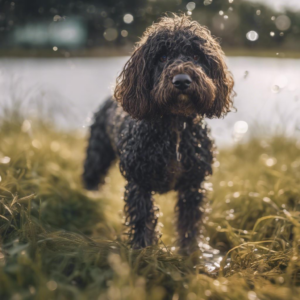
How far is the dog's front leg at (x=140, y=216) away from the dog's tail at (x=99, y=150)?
126cm

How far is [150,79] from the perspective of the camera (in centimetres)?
299

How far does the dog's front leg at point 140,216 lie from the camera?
3176 mm

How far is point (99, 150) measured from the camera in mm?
4410

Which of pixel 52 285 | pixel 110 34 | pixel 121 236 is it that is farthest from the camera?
pixel 110 34

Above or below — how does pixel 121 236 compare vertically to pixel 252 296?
below

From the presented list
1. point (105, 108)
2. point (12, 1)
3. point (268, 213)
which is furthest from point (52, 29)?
point (268, 213)

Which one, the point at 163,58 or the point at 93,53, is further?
the point at 93,53

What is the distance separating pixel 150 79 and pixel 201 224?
5.09 feet

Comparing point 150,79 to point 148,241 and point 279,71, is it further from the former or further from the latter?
point 279,71

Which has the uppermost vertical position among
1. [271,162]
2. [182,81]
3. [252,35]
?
[252,35]

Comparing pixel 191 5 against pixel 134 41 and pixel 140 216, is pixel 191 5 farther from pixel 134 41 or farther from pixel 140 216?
pixel 140 216

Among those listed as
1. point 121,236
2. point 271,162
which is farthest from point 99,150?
point 271,162

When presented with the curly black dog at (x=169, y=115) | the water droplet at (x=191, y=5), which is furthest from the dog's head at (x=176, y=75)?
the water droplet at (x=191, y=5)

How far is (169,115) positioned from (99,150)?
1638mm
